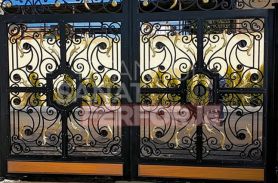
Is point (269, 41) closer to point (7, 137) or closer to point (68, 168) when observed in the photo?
point (68, 168)

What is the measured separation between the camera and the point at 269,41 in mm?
3814

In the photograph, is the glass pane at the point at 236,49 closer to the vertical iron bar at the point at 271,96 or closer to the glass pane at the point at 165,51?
the vertical iron bar at the point at 271,96

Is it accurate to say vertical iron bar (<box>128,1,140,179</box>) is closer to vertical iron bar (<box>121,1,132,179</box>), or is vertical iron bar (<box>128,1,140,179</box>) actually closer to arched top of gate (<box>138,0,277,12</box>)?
vertical iron bar (<box>121,1,132,179</box>)

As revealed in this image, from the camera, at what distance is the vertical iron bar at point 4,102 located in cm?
420

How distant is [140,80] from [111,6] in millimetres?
919

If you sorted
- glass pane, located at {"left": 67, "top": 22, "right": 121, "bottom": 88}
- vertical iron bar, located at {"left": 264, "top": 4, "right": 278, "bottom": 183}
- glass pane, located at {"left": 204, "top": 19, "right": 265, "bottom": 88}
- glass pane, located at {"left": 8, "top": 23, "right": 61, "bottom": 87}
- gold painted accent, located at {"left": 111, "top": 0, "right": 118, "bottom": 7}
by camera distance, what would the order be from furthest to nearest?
1. glass pane, located at {"left": 8, "top": 23, "right": 61, "bottom": 87}
2. glass pane, located at {"left": 67, "top": 22, "right": 121, "bottom": 88}
3. gold painted accent, located at {"left": 111, "top": 0, "right": 118, "bottom": 7}
4. glass pane, located at {"left": 204, "top": 19, "right": 265, "bottom": 88}
5. vertical iron bar, located at {"left": 264, "top": 4, "right": 278, "bottom": 183}

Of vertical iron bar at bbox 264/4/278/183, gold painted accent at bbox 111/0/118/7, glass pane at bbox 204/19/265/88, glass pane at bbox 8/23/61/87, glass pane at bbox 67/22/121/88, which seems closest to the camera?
vertical iron bar at bbox 264/4/278/183

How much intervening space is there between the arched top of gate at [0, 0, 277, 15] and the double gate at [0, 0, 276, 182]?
1 cm

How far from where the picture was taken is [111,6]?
407 centimetres

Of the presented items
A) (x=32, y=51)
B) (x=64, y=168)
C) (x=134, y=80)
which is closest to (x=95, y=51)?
(x=134, y=80)

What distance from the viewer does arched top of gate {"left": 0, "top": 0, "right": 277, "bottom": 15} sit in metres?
3.88

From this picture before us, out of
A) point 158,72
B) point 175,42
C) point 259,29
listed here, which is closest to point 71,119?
point 158,72

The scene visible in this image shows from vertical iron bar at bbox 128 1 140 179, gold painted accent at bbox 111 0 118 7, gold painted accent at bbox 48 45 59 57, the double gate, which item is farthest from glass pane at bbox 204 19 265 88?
gold painted accent at bbox 48 45 59 57

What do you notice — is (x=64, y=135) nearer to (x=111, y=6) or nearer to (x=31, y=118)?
(x=31, y=118)
